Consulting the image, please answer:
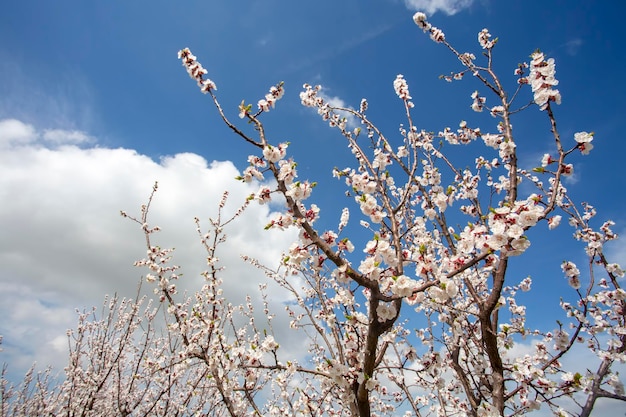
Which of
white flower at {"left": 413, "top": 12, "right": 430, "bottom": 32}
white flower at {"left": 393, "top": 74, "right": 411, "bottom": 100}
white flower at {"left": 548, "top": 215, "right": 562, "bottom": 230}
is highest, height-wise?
white flower at {"left": 413, "top": 12, "right": 430, "bottom": 32}

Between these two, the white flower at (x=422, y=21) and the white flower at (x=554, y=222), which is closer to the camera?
the white flower at (x=554, y=222)

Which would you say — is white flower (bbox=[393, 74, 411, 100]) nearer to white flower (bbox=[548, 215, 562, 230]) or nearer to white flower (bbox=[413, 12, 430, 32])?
white flower (bbox=[413, 12, 430, 32])

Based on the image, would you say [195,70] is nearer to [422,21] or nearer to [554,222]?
[422,21]

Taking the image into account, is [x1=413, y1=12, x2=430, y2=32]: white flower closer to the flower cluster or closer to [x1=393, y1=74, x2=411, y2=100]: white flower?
[x1=393, y1=74, x2=411, y2=100]: white flower

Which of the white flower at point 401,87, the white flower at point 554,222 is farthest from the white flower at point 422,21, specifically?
the white flower at point 554,222

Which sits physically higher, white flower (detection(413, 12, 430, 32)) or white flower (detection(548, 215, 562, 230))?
white flower (detection(413, 12, 430, 32))

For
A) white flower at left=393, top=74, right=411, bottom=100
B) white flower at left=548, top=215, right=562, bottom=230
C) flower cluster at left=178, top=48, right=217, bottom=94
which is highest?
white flower at left=393, top=74, right=411, bottom=100

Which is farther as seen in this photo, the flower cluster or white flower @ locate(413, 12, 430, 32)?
white flower @ locate(413, 12, 430, 32)

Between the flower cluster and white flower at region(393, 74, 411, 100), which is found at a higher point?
white flower at region(393, 74, 411, 100)

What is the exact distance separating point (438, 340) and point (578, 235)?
2.98 meters

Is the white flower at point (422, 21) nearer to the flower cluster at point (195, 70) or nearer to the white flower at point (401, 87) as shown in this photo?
the white flower at point (401, 87)

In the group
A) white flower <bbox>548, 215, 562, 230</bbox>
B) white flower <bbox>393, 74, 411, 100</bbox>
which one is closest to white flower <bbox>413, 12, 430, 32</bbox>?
white flower <bbox>393, 74, 411, 100</bbox>

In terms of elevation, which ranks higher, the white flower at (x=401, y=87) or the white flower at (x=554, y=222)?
the white flower at (x=401, y=87)

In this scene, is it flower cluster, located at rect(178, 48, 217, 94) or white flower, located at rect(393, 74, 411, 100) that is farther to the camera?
white flower, located at rect(393, 74, 411, 100)
